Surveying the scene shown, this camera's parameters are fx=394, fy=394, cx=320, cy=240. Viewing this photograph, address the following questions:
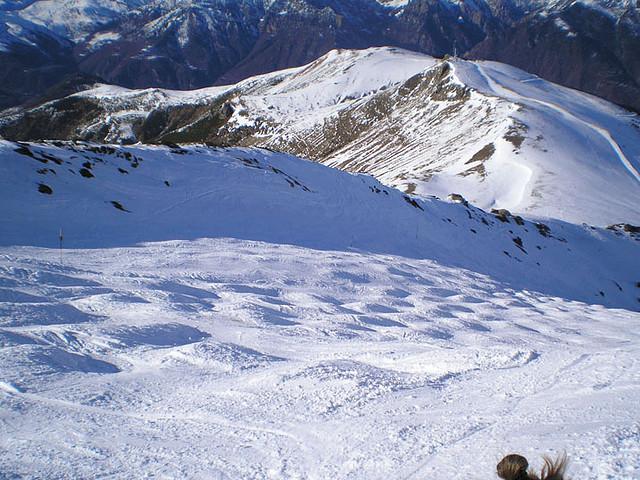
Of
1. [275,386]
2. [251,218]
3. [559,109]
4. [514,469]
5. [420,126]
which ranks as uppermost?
[559,109]

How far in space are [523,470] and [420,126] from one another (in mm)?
73953

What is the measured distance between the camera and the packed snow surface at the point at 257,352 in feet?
6.92

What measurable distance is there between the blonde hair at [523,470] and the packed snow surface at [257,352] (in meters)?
0.13

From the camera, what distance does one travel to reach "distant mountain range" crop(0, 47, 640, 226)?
3591cm

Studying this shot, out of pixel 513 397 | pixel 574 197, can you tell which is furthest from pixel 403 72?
pixel 513 397

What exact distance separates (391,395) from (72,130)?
502 feet

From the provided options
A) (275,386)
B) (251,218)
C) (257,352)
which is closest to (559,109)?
(251,218)

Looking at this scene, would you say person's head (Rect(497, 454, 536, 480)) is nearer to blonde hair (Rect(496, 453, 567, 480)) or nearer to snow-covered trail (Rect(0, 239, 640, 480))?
blonde hair (Rect(496, 453, 567, 480))

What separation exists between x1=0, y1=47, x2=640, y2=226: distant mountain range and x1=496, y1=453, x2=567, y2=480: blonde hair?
28717 mm

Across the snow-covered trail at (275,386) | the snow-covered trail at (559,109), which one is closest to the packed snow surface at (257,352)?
the snow-covered trail at (275,386)

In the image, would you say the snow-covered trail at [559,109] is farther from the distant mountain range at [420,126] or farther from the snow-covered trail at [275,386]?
the snow-covered trail at [275,386]

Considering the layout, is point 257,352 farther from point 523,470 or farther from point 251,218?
point 251,218

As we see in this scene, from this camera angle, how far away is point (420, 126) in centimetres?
7044

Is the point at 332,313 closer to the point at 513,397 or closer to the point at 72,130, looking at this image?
the point at 513,397
